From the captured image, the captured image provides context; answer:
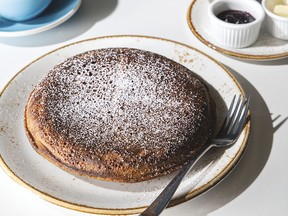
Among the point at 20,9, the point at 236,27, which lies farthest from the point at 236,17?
the point at 20,9

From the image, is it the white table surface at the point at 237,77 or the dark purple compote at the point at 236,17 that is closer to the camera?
the white table surface at the point at 237,77

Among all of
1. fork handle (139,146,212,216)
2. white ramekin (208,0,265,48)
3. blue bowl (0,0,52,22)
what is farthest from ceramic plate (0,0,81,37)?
fork handle (139,146,212,216)

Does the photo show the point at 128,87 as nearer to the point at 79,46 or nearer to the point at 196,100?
the point at 196,100

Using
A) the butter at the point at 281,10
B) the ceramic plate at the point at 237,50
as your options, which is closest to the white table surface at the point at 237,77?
the ceramic plate at the point at 237,50

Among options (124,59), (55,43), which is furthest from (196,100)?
(55,43)

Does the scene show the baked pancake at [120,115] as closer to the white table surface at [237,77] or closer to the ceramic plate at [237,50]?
the white table surface at [237,77]

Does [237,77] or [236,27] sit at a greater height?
[236,27]

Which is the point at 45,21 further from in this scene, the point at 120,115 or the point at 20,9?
the point at 120,115

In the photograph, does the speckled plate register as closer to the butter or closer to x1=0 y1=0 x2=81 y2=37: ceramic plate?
x1=0 y1=0 x2=81 y2=37: ceramic plate
